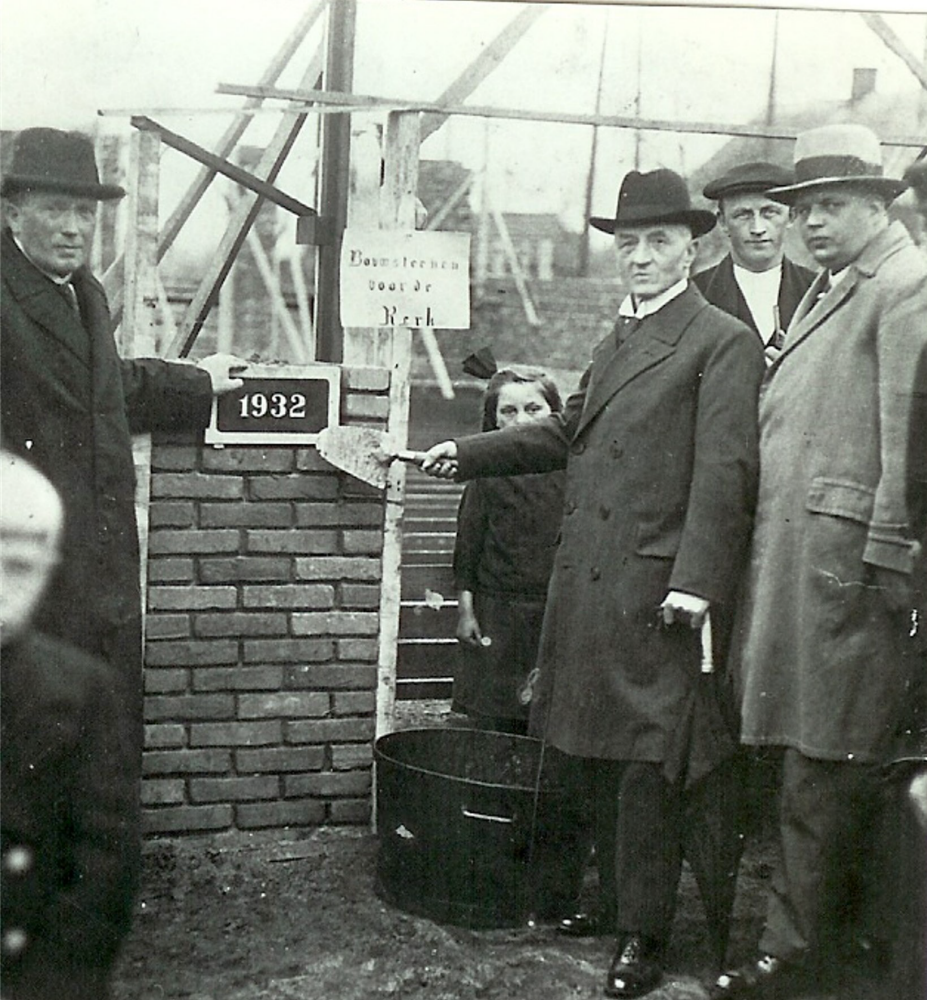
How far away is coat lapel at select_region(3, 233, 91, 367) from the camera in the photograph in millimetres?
3273

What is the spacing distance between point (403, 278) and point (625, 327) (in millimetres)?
731

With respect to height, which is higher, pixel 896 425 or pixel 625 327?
pixel 625 327

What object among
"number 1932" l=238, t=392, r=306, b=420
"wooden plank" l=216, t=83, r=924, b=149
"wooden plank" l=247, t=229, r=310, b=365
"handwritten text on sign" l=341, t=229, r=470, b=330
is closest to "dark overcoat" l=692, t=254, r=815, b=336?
"wooden plank" l=216, t=83, r=924, b=149

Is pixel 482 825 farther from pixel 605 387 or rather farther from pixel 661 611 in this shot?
pixel 605 387

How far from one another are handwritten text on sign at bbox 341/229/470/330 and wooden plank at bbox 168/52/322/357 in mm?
726

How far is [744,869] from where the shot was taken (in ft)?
14.1

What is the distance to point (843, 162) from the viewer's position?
3.38m

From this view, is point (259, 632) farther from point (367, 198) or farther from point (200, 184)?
point (200, 184)

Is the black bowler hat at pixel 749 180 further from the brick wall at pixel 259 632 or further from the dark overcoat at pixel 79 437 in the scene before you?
the dark overcoat at pixel 79 437

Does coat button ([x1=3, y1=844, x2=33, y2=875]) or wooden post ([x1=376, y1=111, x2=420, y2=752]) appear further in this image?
wooden post ([x1=376, y1=111, x2=420, y2=752])

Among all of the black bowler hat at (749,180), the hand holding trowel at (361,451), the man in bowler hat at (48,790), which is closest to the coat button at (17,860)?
the man in bowler hat at (48,790)

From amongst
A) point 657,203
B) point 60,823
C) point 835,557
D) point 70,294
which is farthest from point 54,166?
point 835,557

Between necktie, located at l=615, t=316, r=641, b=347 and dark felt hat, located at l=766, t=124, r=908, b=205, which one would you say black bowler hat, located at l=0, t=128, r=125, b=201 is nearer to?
necktie, located at l=615, t=316, r=641, b=347

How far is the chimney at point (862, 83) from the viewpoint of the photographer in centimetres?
376
